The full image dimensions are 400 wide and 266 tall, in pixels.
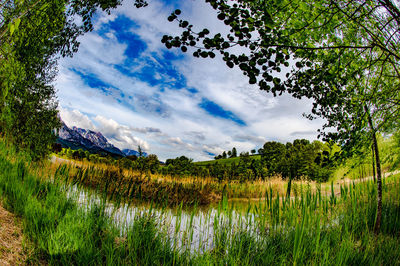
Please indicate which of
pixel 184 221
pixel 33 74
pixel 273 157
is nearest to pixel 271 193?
pixel 184 221

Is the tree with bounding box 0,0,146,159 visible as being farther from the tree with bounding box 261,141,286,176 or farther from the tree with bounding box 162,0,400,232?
the tree with bounding box 261,141,286,176

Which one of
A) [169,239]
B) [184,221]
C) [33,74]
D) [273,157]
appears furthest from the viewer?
[273,157]

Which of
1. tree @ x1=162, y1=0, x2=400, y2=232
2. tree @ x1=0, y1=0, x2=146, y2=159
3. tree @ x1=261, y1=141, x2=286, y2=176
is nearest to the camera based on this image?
tree @ x1=162, y1=0, x2=400, y2=232

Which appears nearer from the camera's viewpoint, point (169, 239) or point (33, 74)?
point (169, 239)

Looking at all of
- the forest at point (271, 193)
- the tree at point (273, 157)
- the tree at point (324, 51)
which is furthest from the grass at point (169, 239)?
the tree at point (273, 157)

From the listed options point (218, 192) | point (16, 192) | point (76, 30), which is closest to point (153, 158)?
point (218, 192)

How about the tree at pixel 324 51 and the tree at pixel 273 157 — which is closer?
the tree at pixel 324 51

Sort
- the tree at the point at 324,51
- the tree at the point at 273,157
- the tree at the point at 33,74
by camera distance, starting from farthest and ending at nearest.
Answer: the tree at the point at 273,157
the tree at the point at 33,74
the tree at the point at 324,51

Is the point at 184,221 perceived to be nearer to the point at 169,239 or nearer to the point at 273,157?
the point at 169,239

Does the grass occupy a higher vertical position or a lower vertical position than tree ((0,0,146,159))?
lower

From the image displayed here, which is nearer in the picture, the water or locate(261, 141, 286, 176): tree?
the water

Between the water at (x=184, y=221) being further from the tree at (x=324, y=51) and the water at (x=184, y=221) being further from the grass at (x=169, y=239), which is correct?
the tree at (x=324, y=51)

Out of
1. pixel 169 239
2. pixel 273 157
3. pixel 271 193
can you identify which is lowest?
pixel 169 239

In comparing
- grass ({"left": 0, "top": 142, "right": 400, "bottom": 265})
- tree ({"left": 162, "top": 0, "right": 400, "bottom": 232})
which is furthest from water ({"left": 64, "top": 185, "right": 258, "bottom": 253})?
tree ({"left": 162, "top": 0, "right": 400, "bottom": 232})
